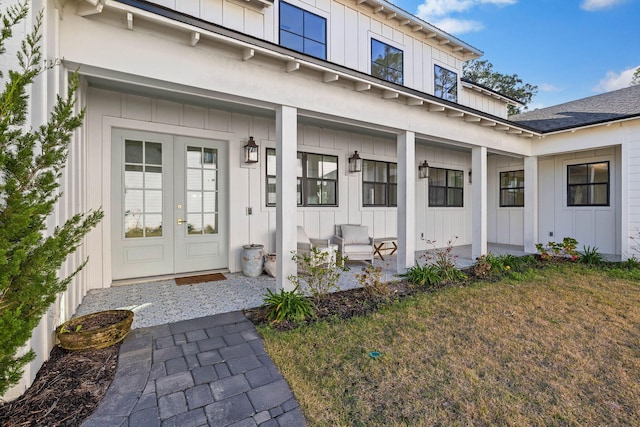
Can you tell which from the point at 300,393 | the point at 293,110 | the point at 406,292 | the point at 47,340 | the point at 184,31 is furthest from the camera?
the point at 406,292

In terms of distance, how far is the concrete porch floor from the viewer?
143 inches

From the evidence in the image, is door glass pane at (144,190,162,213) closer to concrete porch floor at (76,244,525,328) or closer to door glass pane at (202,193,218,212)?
door glass pane at (202,193,218,212)

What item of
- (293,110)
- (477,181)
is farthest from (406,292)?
(477,181)

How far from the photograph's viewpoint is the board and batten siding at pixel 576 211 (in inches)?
307

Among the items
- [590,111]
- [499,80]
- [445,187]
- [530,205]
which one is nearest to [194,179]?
[445,187]

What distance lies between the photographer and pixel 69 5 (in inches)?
112

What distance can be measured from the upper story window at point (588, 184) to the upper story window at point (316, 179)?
6934 mm

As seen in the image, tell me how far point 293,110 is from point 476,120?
442 cm

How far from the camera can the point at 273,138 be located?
6023 millimetres

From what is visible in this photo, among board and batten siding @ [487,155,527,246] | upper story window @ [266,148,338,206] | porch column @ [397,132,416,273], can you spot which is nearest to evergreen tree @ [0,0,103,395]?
upper story window @ [266,148,338,206]

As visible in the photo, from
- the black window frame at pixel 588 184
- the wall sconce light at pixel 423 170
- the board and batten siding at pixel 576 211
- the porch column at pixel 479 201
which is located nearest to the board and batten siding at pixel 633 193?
the board and batten siding at pixel 576 211

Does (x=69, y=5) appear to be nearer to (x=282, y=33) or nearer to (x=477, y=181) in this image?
(x=282, y=33)

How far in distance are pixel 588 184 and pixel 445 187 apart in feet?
11.9

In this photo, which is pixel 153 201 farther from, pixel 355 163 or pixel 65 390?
pixel 355 163
